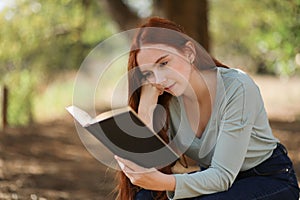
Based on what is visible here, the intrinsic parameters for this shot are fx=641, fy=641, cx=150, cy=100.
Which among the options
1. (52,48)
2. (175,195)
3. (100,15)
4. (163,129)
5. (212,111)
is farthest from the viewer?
(100,15)

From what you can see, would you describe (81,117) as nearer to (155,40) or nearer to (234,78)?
(155,40)

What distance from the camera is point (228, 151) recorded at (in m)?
2.32

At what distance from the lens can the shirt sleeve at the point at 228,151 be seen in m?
2.30

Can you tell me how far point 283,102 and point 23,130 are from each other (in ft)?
17.9

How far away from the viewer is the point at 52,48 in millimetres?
10297

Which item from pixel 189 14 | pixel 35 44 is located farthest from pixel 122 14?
pixel 35 44

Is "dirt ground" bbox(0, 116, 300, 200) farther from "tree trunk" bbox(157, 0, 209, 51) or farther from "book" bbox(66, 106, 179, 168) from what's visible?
"tree trunk" bbox(157, 0, 209, 51)

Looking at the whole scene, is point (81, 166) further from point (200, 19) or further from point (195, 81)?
point (195, 81)

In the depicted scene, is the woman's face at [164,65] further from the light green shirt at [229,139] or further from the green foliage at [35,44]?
the green foliage at [35,44]

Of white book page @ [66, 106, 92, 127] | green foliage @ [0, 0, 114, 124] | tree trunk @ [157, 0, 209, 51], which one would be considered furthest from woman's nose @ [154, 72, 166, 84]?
green foliage @ [0, 0, 114, 124]

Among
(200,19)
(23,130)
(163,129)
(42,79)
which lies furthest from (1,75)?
(163,129)

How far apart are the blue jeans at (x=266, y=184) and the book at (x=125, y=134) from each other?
0.29m

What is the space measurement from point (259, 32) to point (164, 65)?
8.41m

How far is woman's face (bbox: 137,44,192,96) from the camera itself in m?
2.37
